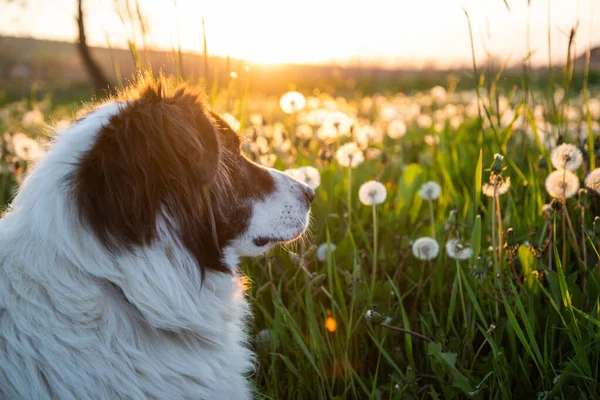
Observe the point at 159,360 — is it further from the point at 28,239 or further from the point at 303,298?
the point at 303,298

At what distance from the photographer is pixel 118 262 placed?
1.99 m

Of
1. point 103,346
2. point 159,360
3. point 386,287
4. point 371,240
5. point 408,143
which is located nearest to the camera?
point 103,346

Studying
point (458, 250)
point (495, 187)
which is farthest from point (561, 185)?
point (458, 250)

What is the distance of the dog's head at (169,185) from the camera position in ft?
6.32

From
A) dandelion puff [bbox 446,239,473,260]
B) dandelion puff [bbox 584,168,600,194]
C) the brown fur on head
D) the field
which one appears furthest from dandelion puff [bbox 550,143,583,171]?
the brown fur on head

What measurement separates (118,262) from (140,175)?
1.16ft

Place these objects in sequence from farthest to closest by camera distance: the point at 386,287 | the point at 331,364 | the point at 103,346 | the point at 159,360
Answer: the point at 386,287, the point at 331,364, the point at 159,360, the point at 103,346

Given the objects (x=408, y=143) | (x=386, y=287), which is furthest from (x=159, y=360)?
Result: (x=408, y=143)

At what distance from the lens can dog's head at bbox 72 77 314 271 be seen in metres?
1.93

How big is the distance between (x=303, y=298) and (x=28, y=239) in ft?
5.54

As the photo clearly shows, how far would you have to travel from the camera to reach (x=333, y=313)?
9.26 ft

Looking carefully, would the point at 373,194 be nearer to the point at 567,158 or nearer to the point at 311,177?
the point at 311,177

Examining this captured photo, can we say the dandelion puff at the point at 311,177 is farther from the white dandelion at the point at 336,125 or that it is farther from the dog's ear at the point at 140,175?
the dog's ear at the point at 140,175

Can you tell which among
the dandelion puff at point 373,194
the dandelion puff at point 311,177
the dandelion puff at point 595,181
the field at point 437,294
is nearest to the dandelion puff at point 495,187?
the field at point 437,294
